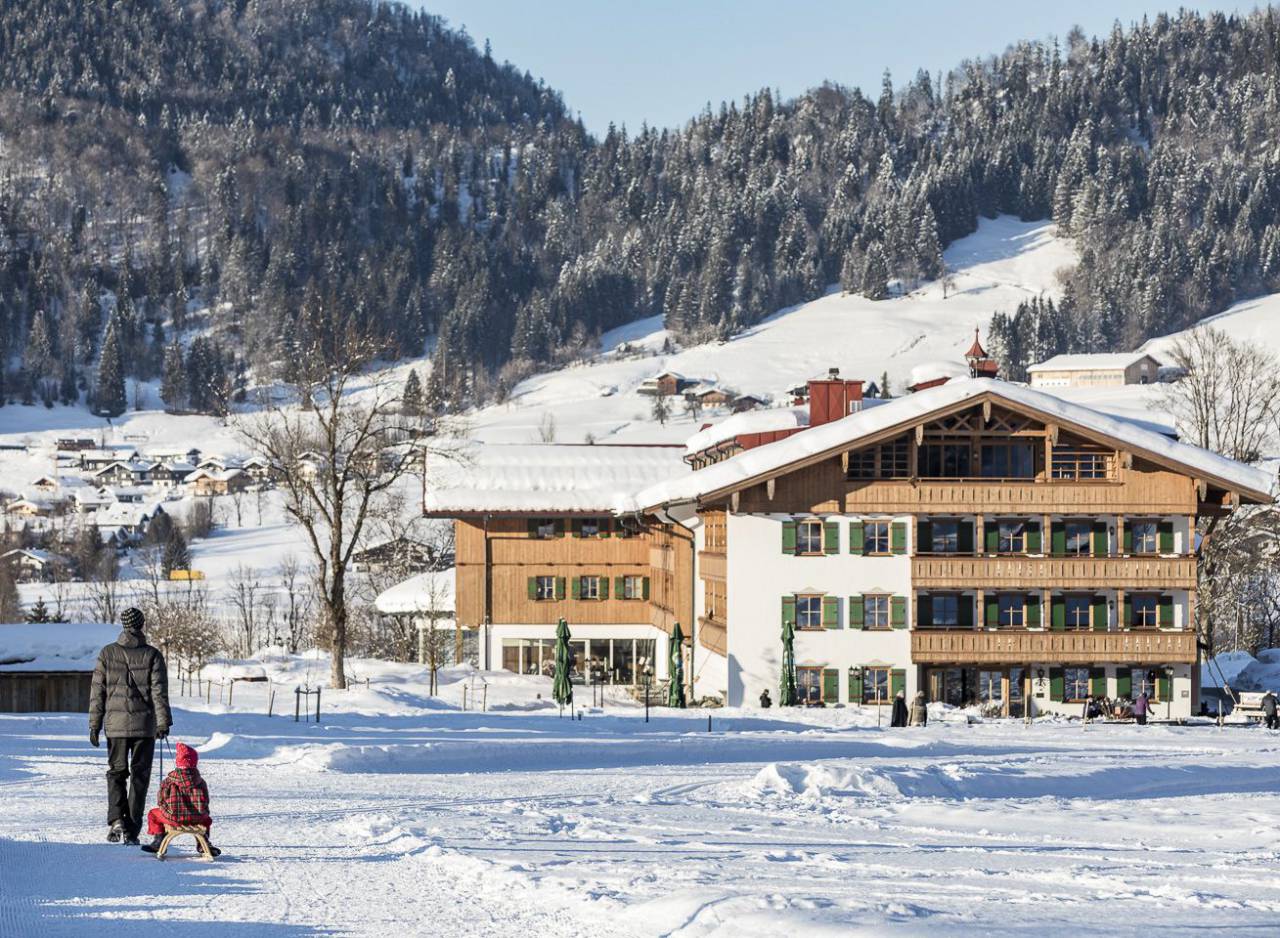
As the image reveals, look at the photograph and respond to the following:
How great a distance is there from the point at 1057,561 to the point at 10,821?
34.4 metres

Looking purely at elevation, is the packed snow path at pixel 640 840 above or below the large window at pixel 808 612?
below

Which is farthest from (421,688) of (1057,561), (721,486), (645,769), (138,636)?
(138,636)

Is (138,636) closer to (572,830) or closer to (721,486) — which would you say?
(572,830)

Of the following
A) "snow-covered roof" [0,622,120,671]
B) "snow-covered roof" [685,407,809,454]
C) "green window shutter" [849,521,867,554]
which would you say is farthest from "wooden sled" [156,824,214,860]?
"snow-covered roof" [685,407,809,454]

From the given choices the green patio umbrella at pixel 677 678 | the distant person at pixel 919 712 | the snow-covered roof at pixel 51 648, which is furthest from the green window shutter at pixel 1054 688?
the snow-covered roof at pixel 51 648

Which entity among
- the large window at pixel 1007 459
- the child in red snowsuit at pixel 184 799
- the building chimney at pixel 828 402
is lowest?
the child in red snowsuit at pixel 184 799

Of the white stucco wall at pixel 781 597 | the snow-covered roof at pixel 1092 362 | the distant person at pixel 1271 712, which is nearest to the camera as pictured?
the distant person at pixel 1271 712

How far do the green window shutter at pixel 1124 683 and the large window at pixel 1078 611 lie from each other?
1.49 meters

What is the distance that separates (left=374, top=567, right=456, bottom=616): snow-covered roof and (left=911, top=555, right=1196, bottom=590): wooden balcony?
75.4ft

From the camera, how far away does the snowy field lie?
1069cm

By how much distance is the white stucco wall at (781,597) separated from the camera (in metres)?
45.8

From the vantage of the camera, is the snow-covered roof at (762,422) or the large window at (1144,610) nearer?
the large window at (1144,610)

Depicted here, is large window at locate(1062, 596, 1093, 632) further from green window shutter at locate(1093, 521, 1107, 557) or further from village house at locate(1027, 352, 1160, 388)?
village house at locate(1027, 352, 1160, 388)

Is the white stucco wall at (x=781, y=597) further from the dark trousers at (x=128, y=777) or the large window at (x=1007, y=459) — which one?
the dark trousers at (x=128, y=777)
